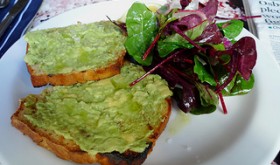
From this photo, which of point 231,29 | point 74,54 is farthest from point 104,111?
point 231,29

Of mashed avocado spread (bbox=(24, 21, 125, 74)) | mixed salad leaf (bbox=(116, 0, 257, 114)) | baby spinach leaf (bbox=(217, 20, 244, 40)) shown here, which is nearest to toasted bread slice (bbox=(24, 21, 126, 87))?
mashed avocado spread (bbox=(24, 21, 125, 74))

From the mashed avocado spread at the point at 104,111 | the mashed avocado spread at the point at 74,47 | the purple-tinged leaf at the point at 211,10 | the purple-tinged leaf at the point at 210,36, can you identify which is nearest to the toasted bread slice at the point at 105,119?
the mashed avocado spread at the point at 104,111

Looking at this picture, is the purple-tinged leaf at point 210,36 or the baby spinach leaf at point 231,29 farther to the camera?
the baby spinach leaf at point 231,29

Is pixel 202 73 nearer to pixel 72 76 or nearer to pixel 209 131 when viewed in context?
pixel 209 131

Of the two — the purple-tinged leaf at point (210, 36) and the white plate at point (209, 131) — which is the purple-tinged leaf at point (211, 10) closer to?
the purple-tinged leaf at point (210, 36)

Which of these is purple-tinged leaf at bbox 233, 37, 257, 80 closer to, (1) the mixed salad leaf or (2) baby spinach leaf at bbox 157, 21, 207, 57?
(1) the mixed salad leaf

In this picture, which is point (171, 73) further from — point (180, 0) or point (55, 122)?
point (55, 122)
